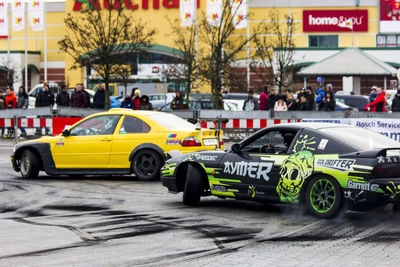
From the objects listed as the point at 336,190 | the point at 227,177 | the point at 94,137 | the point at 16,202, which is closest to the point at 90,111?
the point at 94,137

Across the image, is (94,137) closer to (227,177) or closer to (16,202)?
(16,202)

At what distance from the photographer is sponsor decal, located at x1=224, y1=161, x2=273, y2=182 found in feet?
34.3

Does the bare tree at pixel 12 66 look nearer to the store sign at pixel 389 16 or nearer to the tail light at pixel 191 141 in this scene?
the store sign at pixel 389 16

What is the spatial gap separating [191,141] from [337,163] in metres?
5.02

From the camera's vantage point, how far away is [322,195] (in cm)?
980

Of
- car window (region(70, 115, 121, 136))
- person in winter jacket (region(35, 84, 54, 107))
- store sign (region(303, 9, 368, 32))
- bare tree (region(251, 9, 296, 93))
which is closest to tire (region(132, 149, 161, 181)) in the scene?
car window (region(70, 115, 121, 136))

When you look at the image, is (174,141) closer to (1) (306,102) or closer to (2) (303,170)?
(2) (303,170)

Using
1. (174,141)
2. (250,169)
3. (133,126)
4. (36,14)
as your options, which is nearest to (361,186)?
(250,169)

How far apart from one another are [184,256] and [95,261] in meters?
0.84

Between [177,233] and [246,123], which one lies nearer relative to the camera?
[177,233]

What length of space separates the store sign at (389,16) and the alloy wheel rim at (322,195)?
6037 cm

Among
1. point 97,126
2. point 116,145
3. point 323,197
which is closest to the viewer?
point 323,197

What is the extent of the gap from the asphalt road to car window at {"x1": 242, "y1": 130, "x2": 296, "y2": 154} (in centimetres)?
83

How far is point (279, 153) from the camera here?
34.2ft
